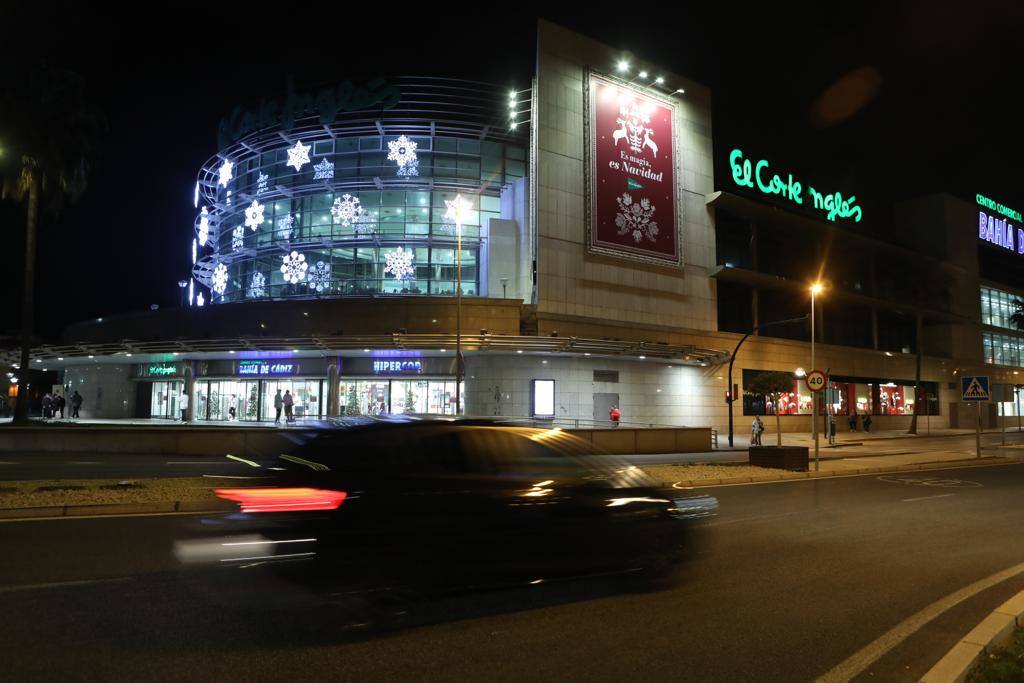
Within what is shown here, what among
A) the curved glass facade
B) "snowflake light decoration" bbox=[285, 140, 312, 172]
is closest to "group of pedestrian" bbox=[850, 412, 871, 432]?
the curved glass facade

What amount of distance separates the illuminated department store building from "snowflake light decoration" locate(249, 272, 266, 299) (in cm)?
18

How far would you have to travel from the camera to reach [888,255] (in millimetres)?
54250

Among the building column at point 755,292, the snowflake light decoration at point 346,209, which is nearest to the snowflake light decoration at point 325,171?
the snowflake light decoration at point 346,209

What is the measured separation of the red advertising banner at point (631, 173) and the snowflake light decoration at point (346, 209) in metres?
16.4

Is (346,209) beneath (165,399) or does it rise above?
above

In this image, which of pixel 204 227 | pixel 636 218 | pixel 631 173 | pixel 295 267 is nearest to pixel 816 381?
pixel 636 218

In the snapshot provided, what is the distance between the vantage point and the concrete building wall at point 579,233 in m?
34.8

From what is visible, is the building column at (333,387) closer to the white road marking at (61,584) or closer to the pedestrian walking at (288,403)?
the pedestrian walking at (288,403)

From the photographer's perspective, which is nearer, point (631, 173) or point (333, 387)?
point (333, 387)

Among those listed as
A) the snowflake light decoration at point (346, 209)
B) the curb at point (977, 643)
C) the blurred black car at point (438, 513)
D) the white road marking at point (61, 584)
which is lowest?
the white road marking at point (61, 584)

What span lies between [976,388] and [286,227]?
132ft

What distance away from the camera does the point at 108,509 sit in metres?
9.98

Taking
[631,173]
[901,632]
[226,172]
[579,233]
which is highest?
[226,172]

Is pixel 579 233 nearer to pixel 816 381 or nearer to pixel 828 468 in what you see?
pixel 816 381
